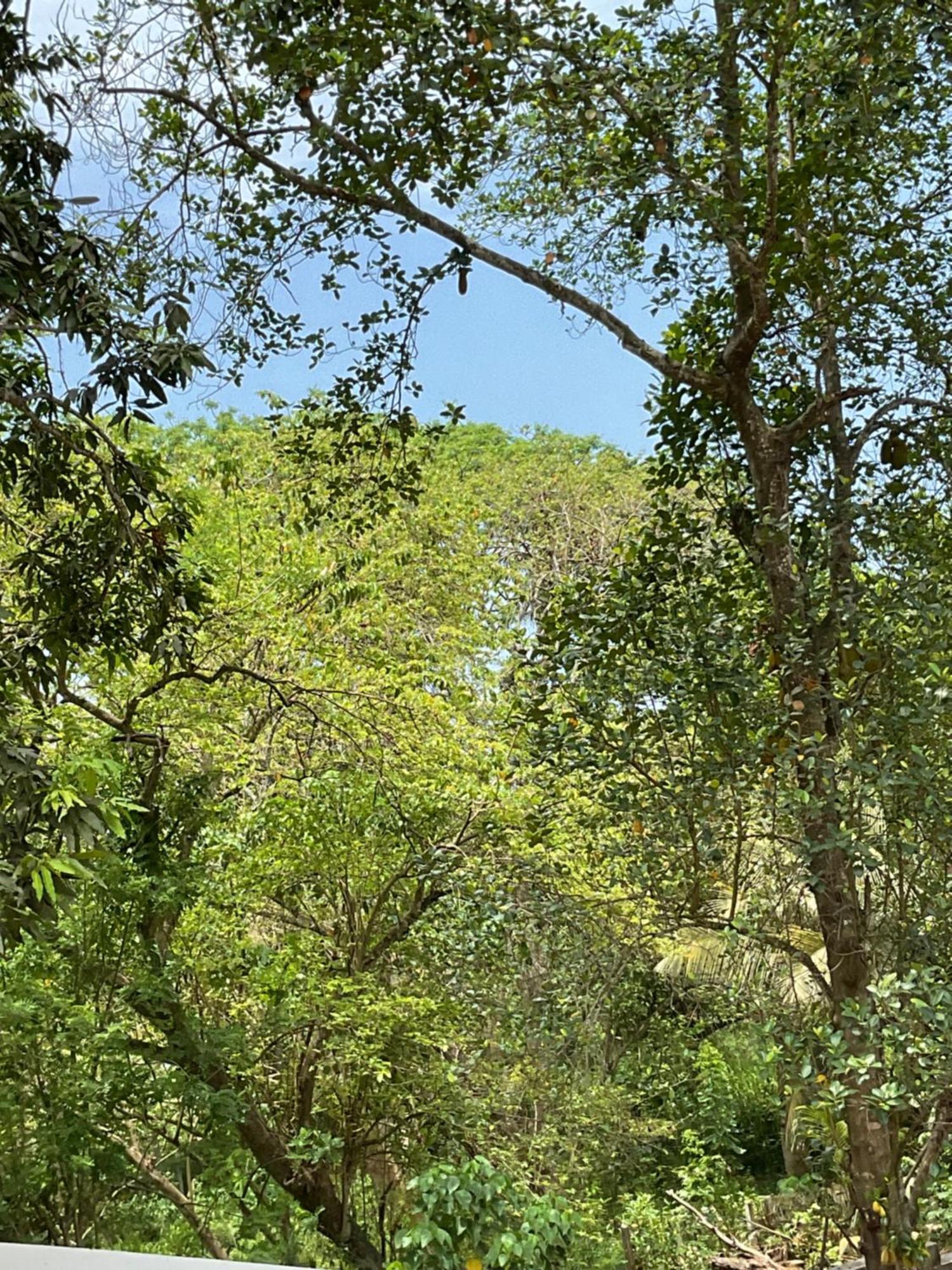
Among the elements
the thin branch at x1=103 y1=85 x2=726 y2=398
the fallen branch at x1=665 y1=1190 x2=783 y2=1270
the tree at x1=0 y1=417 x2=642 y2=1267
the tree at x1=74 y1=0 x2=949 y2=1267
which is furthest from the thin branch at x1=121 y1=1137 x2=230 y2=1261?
the thin branch at x1=103 y1=85 x2=726 y2=398

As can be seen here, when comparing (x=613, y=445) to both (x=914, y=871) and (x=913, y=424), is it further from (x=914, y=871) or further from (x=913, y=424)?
(x=914, y=871)

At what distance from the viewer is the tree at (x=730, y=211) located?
2320mm

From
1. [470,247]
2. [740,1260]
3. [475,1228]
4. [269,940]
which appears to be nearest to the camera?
[470,247]

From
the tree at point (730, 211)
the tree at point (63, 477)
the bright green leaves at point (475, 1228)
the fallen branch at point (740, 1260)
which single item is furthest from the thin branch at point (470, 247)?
the fallen branch at point (740, 1260)

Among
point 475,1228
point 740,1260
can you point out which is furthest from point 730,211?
point 740,1260

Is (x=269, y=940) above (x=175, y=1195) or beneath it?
above

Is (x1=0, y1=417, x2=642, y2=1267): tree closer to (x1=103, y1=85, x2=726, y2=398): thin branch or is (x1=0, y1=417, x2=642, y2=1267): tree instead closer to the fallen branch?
the fallen branch

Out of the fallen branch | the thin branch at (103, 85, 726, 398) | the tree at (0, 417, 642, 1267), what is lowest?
the fallen branch

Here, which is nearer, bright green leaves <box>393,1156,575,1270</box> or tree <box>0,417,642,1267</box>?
bright green leaves <box>393,1156,575,1270</box>

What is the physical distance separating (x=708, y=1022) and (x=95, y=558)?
6.44ft

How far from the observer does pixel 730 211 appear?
90.0 inches

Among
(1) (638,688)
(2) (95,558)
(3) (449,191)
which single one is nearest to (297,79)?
(3) (449,191)

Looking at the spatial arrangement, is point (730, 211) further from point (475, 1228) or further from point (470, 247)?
point (475, 1228)

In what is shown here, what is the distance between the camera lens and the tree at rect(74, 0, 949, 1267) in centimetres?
232
